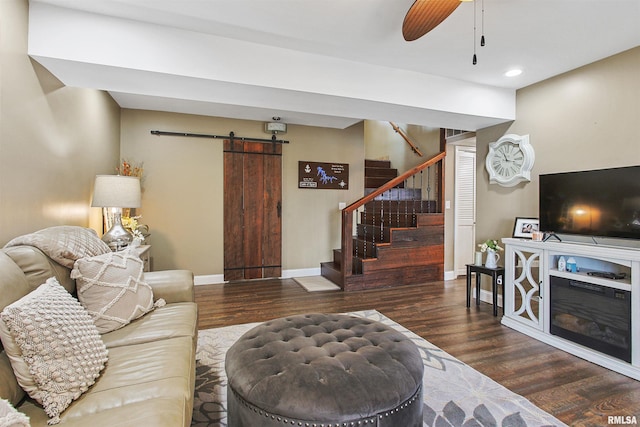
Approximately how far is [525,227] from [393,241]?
1.74 m

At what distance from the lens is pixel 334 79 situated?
284cm

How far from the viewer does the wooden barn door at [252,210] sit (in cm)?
482

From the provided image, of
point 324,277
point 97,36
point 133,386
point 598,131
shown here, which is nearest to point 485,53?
point 598,131

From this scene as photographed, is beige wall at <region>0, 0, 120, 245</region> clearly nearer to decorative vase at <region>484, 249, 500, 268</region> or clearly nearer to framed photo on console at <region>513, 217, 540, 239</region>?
decorative vase at <region>484, 249, 500, 268</region>

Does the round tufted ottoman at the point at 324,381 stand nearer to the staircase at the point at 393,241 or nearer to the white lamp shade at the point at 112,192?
the white lamp shade at the point at 112,192

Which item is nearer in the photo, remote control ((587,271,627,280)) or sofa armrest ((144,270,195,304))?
sofa armrest ((144,270,195,304))

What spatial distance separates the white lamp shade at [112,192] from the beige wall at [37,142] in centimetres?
19

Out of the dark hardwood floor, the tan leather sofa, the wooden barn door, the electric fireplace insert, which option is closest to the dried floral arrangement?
the wooden barn door

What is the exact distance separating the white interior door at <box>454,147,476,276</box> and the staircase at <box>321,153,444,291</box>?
0.34 m

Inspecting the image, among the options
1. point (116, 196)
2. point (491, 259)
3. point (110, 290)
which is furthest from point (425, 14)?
point (116, 196)

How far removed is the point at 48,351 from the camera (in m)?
1.13

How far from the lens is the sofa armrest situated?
2.24 m

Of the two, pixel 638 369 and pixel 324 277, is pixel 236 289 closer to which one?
pixel 324 277

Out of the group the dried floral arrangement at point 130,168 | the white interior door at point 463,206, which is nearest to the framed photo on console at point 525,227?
the white interior door at point 463,206
